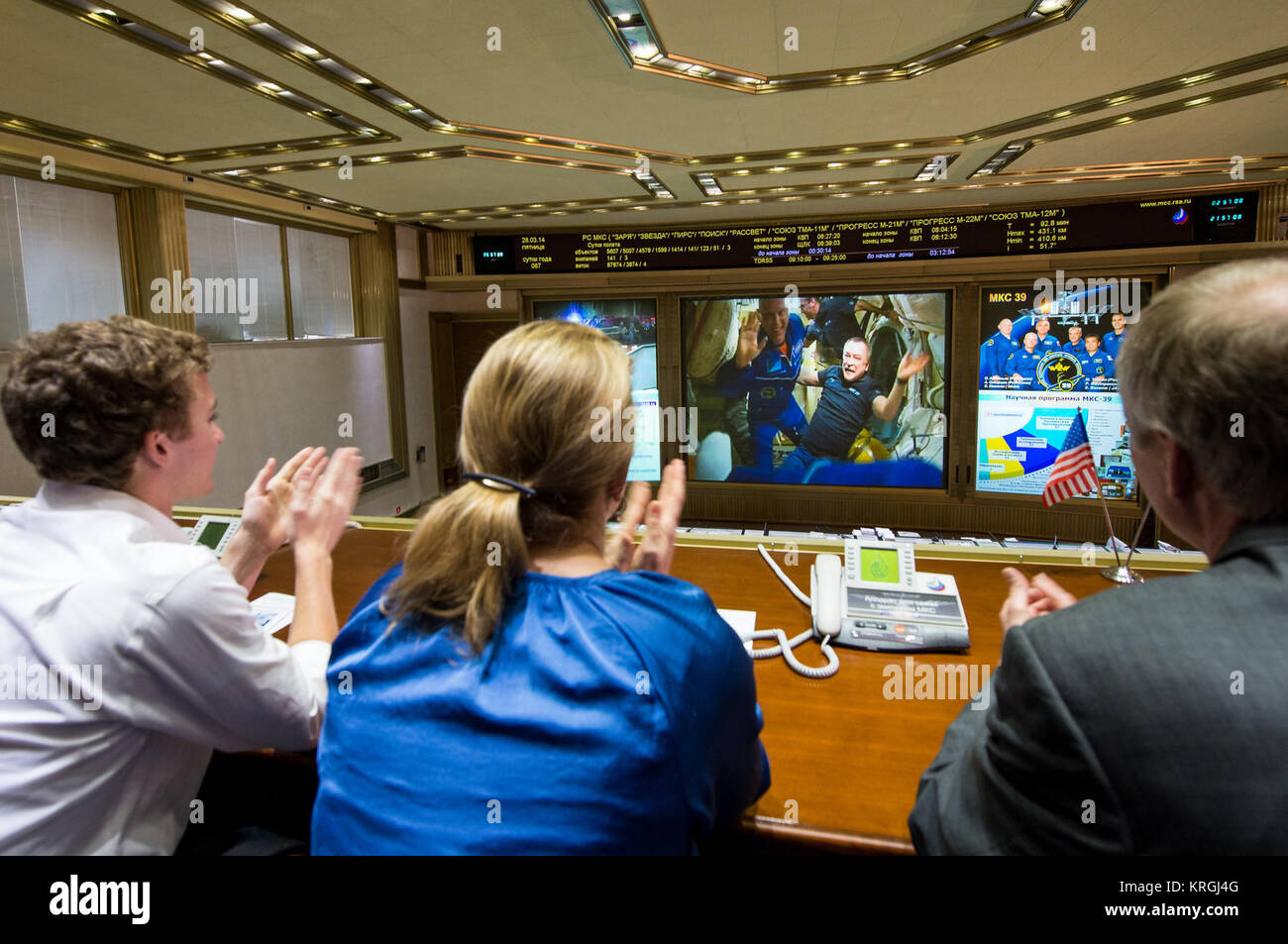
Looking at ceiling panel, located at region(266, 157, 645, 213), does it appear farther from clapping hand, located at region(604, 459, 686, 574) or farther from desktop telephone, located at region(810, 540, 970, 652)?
clapping hand, located at region(604, 459, 686, 574)

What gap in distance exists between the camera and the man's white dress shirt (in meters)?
0.98

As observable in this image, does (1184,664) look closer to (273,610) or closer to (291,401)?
(273,610)

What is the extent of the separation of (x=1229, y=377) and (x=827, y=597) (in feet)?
2.75

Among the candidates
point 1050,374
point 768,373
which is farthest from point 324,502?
point 1050,374

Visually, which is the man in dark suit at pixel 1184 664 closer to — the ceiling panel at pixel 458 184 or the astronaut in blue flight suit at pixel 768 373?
the ceiling panel at pixel 458 184

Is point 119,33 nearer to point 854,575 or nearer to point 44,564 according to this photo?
point 44,564

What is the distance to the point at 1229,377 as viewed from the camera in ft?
2.42

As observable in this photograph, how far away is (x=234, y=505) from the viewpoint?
4629 millimetres

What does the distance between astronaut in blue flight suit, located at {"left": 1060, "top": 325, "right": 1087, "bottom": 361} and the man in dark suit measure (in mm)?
5299

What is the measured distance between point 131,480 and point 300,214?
4.68 metres

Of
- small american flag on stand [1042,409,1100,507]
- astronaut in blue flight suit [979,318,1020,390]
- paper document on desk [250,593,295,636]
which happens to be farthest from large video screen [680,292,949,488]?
paper document on desk [250,593,295,636]

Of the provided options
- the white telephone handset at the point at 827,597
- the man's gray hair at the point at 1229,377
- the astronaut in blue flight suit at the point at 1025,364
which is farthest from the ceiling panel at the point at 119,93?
the astronaut in blue flight suit at the point at 1025,364

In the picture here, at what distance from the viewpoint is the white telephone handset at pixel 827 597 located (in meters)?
1.43
